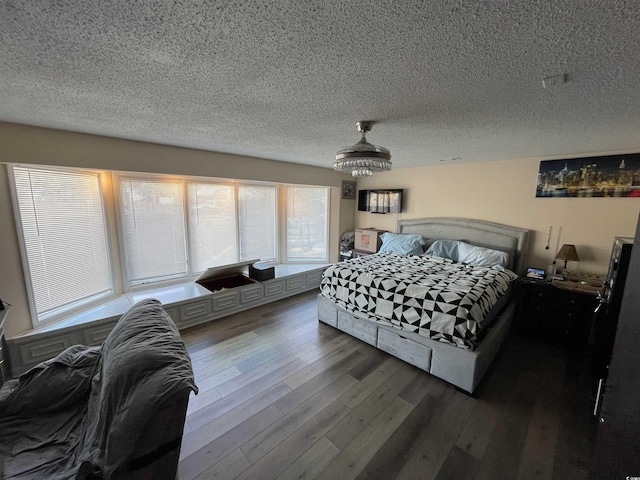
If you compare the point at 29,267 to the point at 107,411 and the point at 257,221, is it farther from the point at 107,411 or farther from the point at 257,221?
the point at 257,221

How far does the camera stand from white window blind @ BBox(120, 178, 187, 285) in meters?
3.09

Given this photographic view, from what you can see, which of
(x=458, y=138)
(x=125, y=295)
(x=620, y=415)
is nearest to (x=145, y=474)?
(x=620, y=415)

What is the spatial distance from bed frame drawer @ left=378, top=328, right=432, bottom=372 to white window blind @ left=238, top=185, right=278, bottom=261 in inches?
98.4

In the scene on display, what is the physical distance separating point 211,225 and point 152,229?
2.56 ft

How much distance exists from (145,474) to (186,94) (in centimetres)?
183

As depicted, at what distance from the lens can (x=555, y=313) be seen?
2.75 meters

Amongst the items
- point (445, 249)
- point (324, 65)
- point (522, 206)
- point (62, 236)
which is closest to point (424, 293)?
point (445, 249)

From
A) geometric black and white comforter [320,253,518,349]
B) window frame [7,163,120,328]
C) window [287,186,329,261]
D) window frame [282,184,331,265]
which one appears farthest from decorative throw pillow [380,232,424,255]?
window frame [7,163,120,328]

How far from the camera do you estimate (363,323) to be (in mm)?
2801

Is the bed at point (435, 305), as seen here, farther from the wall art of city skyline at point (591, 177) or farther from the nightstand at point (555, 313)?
the wall art of city skyline at point (591, 177)

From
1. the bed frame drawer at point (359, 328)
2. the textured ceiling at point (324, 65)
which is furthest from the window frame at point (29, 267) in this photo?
the bed frame drawer at point (359, 328)

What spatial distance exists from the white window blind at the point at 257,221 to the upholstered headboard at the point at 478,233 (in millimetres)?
2325

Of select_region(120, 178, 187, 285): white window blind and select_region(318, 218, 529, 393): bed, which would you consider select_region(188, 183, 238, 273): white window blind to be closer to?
select_region(120, 178, 187, 285): white window blind

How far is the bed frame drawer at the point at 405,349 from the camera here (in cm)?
234
